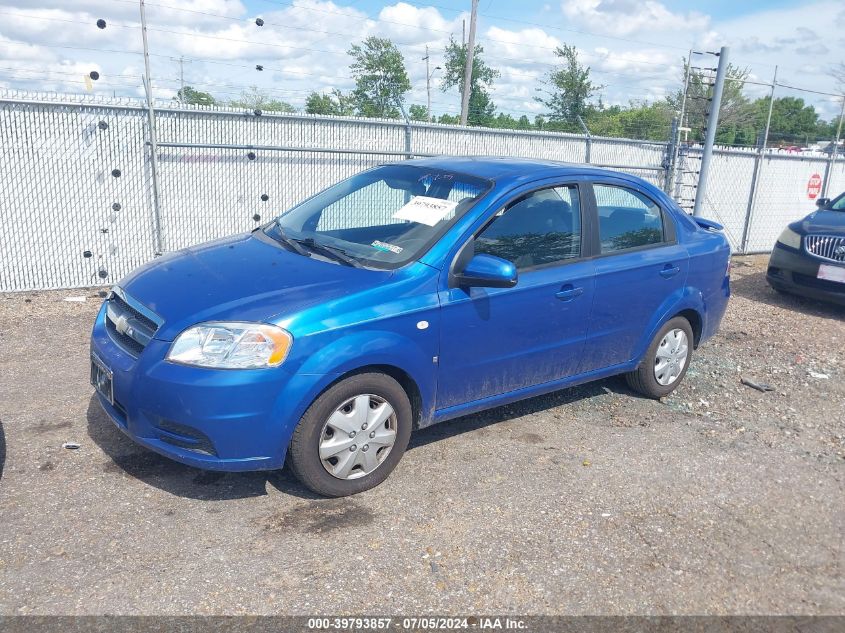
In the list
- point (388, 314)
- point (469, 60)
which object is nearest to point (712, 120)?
point (388, 314)

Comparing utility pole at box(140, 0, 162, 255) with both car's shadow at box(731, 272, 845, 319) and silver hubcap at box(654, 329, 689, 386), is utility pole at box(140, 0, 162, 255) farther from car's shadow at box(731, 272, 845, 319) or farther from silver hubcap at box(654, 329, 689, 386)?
car's shadow at box(731, 272, 845, 319)

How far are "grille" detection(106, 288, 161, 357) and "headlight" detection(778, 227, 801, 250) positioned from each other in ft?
26.6

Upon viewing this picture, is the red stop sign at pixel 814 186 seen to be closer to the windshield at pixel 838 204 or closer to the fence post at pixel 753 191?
the fence post at pixel 753 191

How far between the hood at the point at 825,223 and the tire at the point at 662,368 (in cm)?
439

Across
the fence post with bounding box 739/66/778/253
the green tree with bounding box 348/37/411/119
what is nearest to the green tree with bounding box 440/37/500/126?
the green tree with bounding box 348/37/411/119

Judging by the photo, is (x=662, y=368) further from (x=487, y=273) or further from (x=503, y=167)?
(x=487, y=273)

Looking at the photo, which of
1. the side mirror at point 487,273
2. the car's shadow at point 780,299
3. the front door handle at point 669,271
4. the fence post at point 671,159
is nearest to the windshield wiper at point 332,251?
the side mirror at point 487,273

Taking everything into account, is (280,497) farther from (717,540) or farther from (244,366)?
(717,540)

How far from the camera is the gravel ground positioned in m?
3.10

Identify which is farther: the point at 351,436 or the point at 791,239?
the point at 791,239

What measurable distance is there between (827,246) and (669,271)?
469 centimetres

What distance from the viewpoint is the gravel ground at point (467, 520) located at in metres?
3.10

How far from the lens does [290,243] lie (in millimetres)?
4473

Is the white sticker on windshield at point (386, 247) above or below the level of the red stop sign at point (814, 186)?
above
